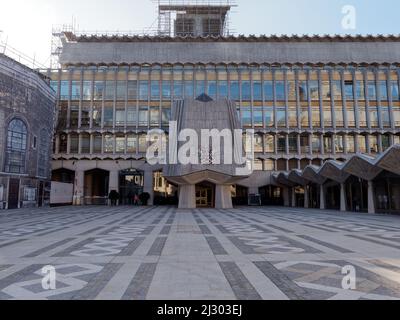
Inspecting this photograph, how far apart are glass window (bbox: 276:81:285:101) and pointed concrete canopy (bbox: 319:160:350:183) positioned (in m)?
21.7

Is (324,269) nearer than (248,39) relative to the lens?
Yes

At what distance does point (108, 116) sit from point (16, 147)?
64.9ft

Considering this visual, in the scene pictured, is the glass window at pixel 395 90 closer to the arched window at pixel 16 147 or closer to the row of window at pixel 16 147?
the row of window at pixel 16 147

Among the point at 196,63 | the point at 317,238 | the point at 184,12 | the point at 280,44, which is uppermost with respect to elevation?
the point at 184,12

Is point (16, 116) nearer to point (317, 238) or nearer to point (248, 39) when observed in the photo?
point (317, 238)

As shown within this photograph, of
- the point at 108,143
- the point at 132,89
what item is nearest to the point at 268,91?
the point at 132,89

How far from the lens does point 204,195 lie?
46.3 meters

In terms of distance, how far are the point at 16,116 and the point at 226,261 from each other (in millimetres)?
34783

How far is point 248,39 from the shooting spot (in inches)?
2345

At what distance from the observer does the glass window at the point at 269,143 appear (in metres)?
54.0

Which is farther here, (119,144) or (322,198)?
(119,144)

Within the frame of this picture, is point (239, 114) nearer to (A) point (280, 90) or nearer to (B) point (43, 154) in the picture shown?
(A) point (280, 90)

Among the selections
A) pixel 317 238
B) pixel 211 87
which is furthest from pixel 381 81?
pixel 317 238

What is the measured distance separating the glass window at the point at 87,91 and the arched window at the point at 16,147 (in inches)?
717
